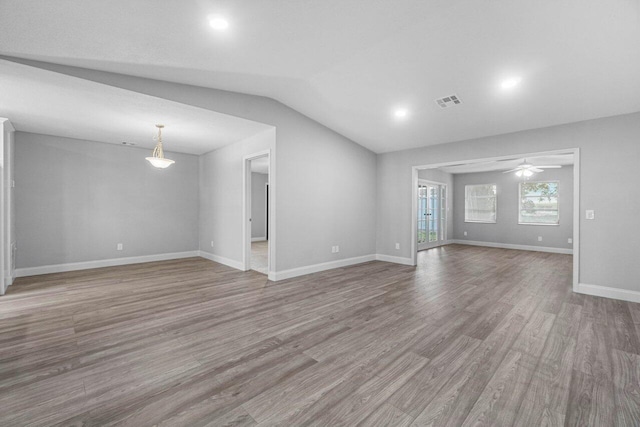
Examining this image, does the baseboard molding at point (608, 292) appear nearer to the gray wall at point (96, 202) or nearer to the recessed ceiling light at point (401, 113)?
the recessed ceiling light at point (401, 113)

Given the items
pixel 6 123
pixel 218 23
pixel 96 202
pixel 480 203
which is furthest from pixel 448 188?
pixel 6 123

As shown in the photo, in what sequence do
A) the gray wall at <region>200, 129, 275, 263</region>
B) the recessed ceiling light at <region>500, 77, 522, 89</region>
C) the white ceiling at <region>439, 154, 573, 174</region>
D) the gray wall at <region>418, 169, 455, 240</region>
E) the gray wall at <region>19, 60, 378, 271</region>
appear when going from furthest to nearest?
the gray wall at <region>418, 169, 455, 240</region> < the white ceiling at <region>439, 154, 573, 174</region> < the gray wall at <region>200, 129, 275, 263</region> < the gray wall at <region>19, 60, 378, 271</region> < the recessed ceiling light at <region>500, 77, 522, 89</region>

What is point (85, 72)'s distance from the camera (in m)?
2.90

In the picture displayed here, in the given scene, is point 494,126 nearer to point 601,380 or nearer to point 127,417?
point 601,380

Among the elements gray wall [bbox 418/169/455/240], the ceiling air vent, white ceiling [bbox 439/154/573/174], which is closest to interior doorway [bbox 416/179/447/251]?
gray wall [bbox 418/169/455/240]

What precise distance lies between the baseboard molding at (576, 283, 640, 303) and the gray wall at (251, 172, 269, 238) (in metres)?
8.83

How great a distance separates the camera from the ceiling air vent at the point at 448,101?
12.5 ft

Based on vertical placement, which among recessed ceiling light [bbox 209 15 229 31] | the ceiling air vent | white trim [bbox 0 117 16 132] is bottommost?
white trim [bbox 0 117 16 132]

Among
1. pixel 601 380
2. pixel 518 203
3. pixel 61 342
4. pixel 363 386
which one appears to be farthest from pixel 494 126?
pixel 61 342

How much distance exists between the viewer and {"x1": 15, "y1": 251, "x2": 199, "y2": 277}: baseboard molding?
4.86m

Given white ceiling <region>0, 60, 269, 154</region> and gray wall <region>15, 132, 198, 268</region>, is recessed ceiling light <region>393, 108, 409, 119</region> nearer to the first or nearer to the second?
white ceiling <region>0, 60, 269, 154</region>

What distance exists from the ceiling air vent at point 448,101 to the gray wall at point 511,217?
611cm

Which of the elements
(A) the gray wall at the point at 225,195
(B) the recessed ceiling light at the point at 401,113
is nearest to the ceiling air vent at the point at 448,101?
(B) the recessed ceiling light at the point at 401,113

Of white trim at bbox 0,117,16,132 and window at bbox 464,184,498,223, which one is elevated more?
white trim at bbox 0,117,16,132
